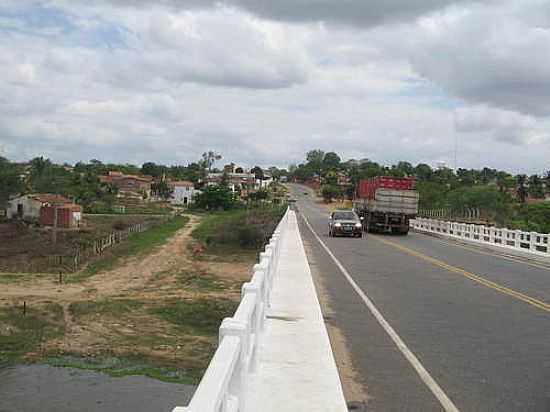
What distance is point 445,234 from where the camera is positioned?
1790 inches

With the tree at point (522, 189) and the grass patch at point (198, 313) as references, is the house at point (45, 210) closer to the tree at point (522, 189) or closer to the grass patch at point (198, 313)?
the grass patch at point (198, 313)

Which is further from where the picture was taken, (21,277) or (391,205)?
(391,205)

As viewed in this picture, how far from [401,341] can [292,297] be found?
137 inches

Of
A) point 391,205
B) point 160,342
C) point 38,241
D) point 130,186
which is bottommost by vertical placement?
point 38,241

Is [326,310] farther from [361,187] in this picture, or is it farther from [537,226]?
[537,226]

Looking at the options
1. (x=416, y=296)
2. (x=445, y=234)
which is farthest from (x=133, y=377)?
(x=445, y=234)

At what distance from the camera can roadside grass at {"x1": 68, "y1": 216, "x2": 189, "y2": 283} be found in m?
44.6

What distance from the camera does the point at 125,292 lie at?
3072cm

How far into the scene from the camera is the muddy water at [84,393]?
14.1 m

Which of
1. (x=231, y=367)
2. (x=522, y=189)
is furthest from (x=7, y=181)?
(x=231, y=367)

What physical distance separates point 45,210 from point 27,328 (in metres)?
69.8

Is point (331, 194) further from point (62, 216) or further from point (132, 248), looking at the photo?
point (132, 248)

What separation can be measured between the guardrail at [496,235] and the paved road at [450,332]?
26.7ft

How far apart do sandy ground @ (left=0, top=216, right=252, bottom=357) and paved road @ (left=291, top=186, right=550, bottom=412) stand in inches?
210
